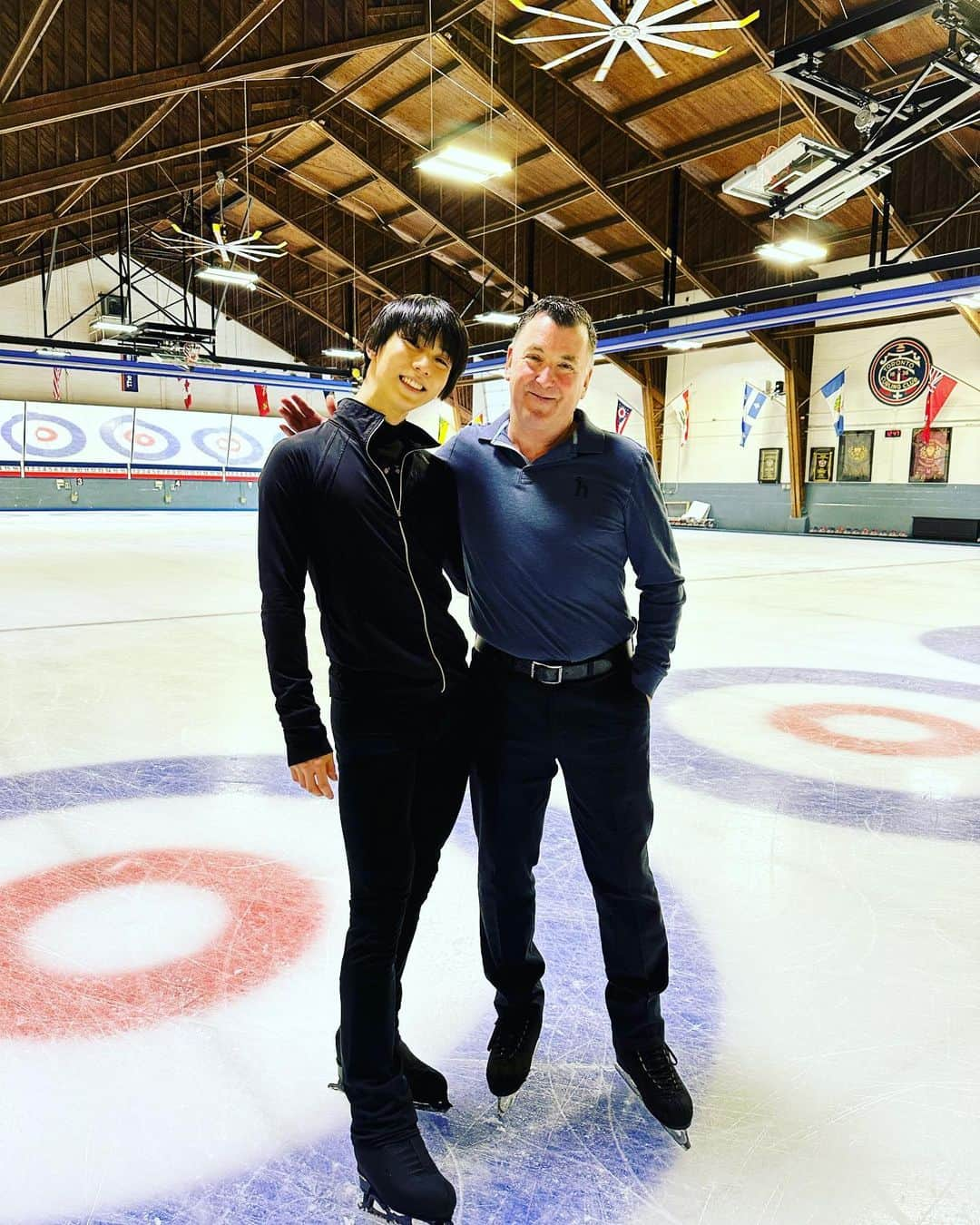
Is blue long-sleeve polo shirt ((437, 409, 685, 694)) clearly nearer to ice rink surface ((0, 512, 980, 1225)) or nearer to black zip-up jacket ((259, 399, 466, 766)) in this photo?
black zip-up jacket ((259, 399, 466, 766))

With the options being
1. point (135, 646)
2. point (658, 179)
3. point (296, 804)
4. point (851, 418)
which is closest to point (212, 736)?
point (296, 804)

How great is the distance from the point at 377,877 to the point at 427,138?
18.3 meters

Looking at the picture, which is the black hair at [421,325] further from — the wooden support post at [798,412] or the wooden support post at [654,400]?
the wooden support post at [654,400]

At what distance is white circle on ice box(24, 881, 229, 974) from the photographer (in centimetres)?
210

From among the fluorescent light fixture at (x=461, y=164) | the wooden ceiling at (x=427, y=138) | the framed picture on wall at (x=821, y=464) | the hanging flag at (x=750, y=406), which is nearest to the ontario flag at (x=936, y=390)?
the framed picture on wall at (x=821, y=464)

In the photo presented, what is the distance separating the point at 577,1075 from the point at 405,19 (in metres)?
14.3

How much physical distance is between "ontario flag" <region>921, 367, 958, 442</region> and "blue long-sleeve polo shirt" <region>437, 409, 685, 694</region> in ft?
66.3

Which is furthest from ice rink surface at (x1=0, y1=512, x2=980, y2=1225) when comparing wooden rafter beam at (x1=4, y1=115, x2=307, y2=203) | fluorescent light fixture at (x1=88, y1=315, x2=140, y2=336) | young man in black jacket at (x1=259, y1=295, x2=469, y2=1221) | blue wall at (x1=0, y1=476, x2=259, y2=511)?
blue wall at (x1=0, y1=476, x2=259, y2=511)

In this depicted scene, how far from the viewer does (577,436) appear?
1646 millimetres

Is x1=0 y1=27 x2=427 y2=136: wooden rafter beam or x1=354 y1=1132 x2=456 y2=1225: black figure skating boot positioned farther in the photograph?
x1=0 y1=27 x2=427 y2=136: wooden rafter beam

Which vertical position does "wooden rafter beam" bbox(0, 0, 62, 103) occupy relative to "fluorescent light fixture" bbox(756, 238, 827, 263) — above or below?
above

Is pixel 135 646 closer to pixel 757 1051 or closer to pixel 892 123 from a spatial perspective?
pixel 757 1051

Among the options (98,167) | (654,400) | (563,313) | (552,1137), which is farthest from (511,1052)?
(654,400)

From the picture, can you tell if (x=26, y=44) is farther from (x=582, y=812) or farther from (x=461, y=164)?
(x=582, y=812)
